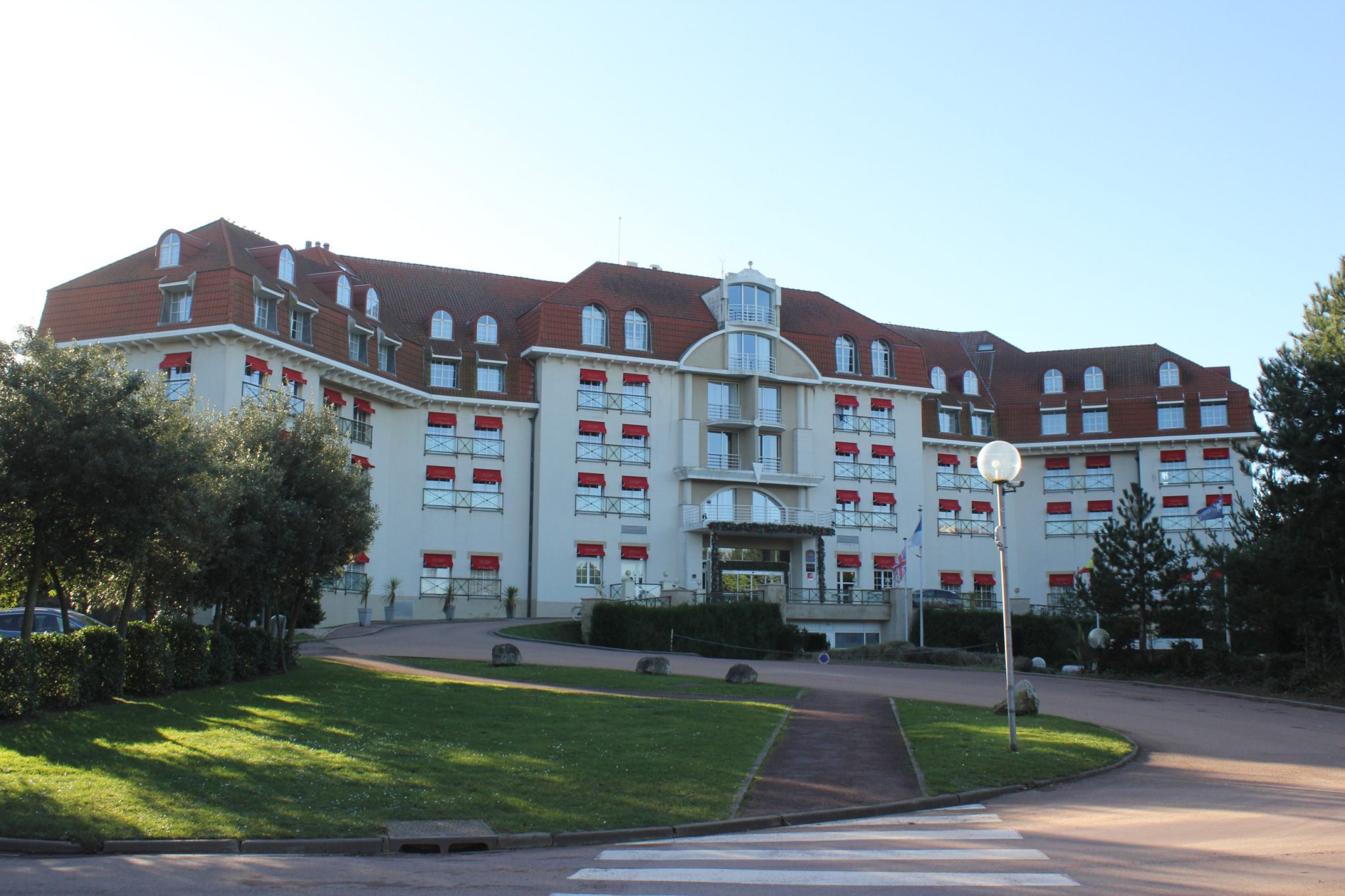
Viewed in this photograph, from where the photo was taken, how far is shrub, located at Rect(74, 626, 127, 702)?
16.9 meters

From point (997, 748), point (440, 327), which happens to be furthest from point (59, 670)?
point (440, 327)

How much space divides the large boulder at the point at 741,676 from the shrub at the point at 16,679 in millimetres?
14083

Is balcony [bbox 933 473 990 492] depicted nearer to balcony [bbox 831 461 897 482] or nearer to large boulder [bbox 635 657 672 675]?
balcony [bbox 831 461 897 482]

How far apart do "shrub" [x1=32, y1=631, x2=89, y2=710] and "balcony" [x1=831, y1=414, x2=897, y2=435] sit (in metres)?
41.2

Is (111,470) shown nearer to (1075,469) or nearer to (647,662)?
(647,662)

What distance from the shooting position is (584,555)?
4931 cm

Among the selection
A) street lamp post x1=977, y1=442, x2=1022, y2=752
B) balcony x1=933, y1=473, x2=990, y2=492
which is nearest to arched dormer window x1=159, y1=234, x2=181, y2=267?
street lamp post x1=977, y1=442, x2=1022, y2=752

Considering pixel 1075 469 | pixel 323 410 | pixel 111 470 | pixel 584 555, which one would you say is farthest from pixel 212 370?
pixel 1075 469

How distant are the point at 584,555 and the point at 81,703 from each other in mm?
32971

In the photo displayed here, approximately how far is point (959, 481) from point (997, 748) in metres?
44.5

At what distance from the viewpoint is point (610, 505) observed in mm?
49875

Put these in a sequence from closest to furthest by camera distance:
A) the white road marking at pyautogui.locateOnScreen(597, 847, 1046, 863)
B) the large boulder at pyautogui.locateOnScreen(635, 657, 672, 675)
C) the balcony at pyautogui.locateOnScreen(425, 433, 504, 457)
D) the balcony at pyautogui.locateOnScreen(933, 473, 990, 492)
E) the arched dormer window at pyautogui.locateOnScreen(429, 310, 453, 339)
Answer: the white road marking at pyautogui.locateOnScreen(597, 847, 1046, 863)
the large boulder at pyautogui.locateOnScreen(635, 657, 672, 675)
the balcony at pyautogui.locateOnScreen(425, 433, 504, 457)
the arched dormer window at pyautogui.locateOnScreen(429, 310, 453, 339)
the balcony at pyautogui.locateOnScreen(933, 473, 990, 492)

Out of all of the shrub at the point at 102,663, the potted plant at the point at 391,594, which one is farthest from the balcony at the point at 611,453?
the shrub at the point at 102,663

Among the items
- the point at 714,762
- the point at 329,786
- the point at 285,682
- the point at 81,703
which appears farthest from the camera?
the point at 285,682
